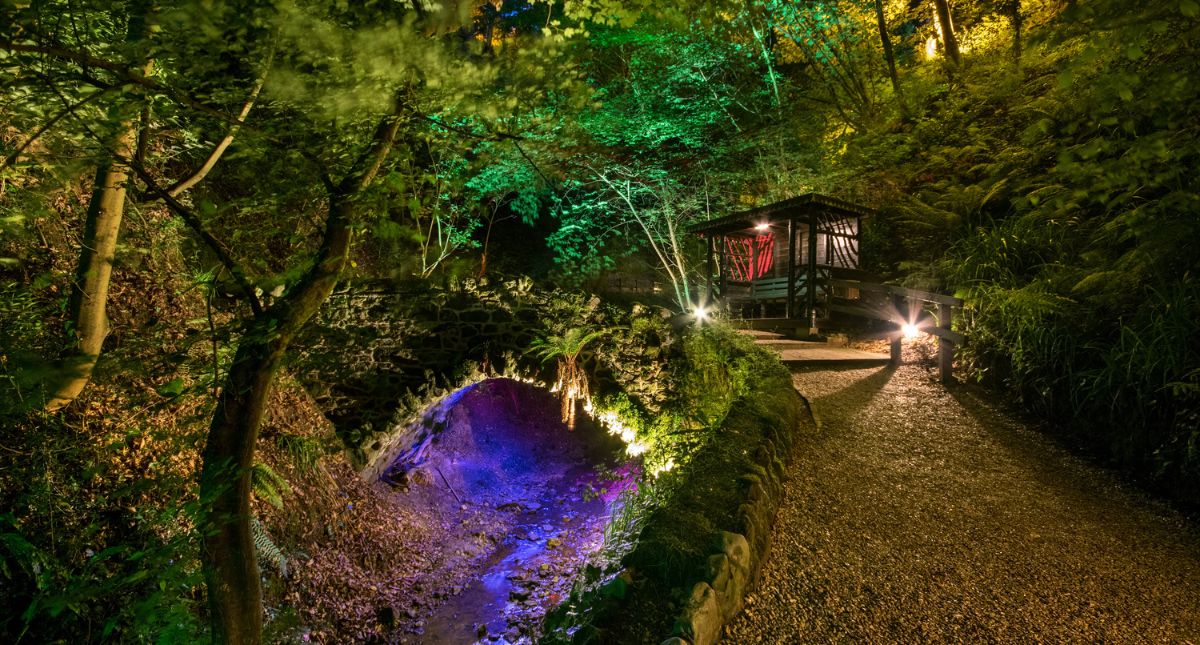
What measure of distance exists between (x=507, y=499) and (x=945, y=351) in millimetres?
7768

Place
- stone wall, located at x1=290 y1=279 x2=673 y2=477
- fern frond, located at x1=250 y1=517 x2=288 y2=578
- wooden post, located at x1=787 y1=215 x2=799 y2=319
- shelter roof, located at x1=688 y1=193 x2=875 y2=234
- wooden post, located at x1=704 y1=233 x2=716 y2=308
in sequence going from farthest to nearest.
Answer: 1. wooden post, located at x1=704 y1=233 x2=716 y2=308
2. wooden post, located at x1=787 y1=215 x2=799 y2=319
3. shelter roof, located at x1=688 y1=193 x2=875 y2=234
4. stone wall, located at x1=290 y1=279 x2=673 y2=477
5. fern frond, located at x1=250 y1=517 x2=288 y2=578

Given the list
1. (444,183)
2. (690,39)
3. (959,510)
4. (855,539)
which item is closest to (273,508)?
(444,183)

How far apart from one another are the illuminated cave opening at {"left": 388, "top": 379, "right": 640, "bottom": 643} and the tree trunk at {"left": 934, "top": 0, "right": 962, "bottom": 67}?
10.8 metres

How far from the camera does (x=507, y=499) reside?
10.0 m

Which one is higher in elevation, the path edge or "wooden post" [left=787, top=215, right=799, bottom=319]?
"wooden post" [left=787, top=215, right=799, bottom=319]

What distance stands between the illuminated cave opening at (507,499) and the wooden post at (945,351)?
430 centimetres

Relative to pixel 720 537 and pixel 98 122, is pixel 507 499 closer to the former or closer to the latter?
pixel 720 537

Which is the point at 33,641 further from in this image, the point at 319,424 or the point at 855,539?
the point at 855,539

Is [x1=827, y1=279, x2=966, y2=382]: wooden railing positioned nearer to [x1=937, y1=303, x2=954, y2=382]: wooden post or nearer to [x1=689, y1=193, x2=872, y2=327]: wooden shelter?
[x1=937, y1=303, x2=954, y2=382]: wooden post

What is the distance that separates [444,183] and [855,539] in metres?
3.77

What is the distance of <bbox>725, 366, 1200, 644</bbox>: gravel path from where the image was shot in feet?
9.14

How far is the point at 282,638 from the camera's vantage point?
463 centimetres

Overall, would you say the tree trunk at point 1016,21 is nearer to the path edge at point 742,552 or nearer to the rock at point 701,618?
the path edge at point 742,552

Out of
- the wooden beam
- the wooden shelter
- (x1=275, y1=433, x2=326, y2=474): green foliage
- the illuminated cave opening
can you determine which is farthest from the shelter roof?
(x1=275, y1=433, x2=326, y2=474): green foliage
